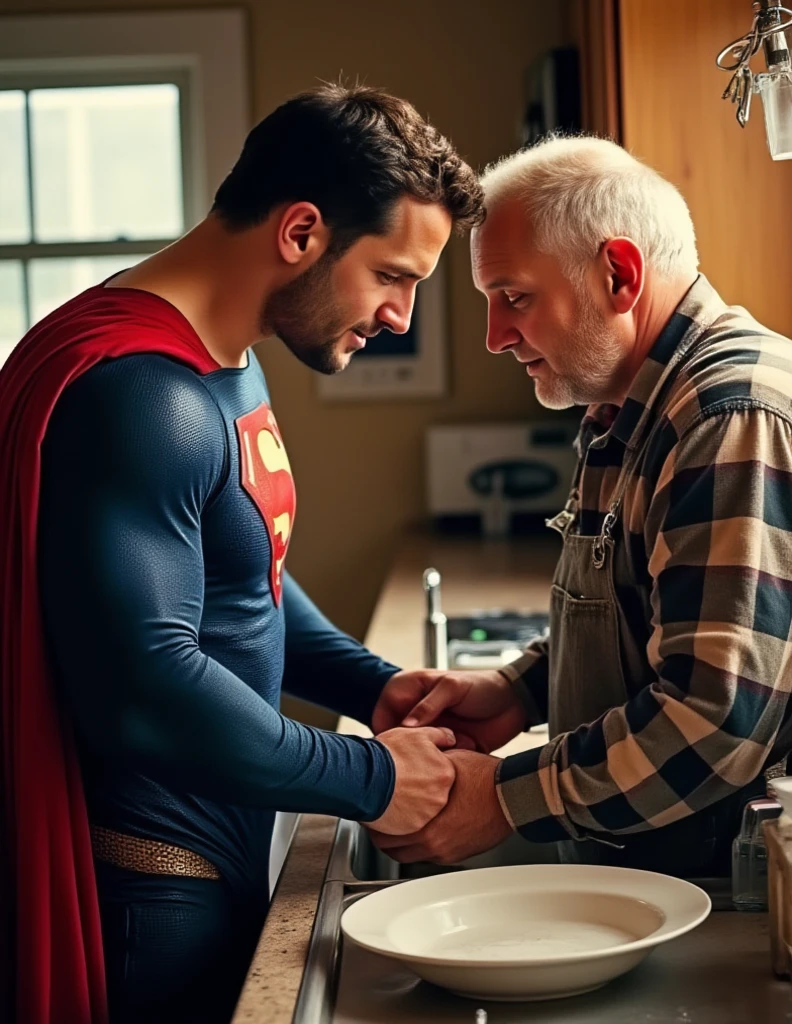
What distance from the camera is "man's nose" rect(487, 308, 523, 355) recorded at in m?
1.54

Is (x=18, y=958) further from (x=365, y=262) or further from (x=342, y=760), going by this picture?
(x=365, y=262)

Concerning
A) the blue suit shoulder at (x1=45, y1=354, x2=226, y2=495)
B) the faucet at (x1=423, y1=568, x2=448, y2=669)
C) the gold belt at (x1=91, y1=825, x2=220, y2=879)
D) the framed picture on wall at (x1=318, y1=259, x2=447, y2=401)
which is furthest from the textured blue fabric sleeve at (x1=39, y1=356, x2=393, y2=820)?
the framed picture on wall at (x1=318, y1=259, x2=447, y2=401)

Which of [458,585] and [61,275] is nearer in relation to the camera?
[458,585]

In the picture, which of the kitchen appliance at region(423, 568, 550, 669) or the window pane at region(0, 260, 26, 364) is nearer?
the kitchen appliance at region(423, 568, 550, 669)

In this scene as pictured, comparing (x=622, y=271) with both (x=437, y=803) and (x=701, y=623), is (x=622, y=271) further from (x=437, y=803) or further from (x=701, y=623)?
(x=437, y=803)

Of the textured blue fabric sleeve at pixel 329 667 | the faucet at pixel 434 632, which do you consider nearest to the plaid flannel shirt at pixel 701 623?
the textured blue fabric sleeve at pixel 329 667

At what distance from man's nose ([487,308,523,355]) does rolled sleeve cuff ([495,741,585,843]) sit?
0.50 metres

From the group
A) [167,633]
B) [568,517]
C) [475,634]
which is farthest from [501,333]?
[475,634]

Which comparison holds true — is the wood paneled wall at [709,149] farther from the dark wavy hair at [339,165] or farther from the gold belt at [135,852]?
the gold belt at [135,852]

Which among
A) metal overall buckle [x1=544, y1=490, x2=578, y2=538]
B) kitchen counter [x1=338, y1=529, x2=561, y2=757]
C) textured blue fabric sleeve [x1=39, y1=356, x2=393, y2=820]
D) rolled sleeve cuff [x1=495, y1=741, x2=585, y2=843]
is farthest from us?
kitchen counter [x1=338, y1=529, x2=561, y2=757]

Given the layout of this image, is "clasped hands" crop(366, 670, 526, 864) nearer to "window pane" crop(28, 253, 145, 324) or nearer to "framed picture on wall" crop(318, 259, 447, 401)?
"framed picture on wall" crop(318, 259, 447, 401)

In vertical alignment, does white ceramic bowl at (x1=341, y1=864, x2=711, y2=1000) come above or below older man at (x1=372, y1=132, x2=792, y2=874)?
below

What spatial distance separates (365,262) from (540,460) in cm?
260

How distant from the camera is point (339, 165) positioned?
1354 millimetres
